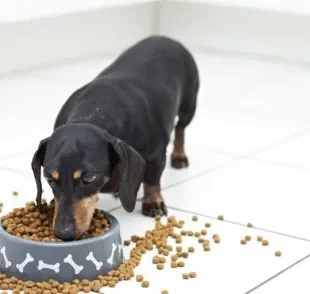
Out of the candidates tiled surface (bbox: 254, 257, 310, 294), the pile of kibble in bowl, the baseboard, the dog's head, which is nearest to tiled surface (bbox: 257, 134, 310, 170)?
the pile of kibble in bowl

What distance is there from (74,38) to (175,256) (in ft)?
9.86

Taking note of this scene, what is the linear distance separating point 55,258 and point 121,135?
1.57 ft

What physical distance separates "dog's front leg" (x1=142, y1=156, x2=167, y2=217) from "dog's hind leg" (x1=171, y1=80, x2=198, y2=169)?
48 cm

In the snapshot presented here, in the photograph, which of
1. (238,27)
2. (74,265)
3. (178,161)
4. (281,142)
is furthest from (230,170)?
(238,27)

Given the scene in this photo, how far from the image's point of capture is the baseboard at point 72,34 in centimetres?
477

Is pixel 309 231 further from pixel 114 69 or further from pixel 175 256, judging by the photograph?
pixel 114 69

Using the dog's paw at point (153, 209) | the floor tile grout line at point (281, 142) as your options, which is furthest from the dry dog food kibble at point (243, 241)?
the floor tile grout line at point (281, 142)

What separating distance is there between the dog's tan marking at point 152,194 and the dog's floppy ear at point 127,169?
36 centimetres

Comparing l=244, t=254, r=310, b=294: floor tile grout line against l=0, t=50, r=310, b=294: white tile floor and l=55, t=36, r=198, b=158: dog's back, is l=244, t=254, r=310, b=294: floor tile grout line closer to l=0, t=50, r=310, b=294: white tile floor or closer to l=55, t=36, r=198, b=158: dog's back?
l=0, t=50, r=310, b=294: white tile floor

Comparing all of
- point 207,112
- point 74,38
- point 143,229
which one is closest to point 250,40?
point 74,38

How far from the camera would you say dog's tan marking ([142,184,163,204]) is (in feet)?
8.98

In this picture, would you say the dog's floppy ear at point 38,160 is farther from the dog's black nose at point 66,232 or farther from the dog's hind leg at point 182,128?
the dog's hind leg at point 182,128

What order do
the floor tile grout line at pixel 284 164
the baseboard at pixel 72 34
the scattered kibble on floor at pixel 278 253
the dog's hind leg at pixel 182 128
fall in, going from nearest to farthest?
the scattered kibble on floor at pixel 278 253, the dog's hind leg at pixel 182 128, the floor tile grout line at pixel 284 164, the baseboard at pixel 72 34

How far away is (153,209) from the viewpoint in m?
2.73
